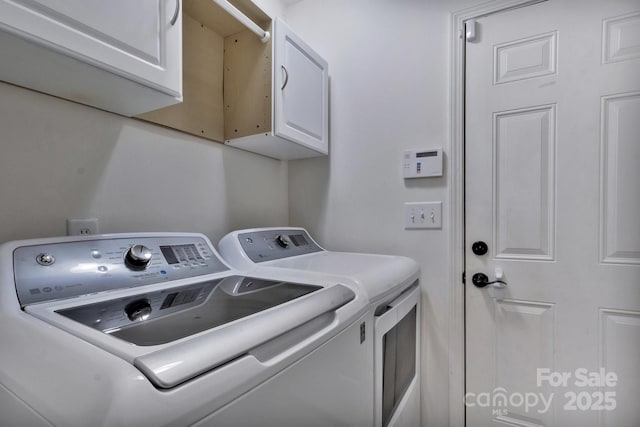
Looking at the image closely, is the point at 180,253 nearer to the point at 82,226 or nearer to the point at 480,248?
the point at 82,226

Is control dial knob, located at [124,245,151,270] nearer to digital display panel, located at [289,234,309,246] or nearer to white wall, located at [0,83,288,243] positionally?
white wall, located at [0,83,288,243]

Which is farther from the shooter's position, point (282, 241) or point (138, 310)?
point (282, 241)

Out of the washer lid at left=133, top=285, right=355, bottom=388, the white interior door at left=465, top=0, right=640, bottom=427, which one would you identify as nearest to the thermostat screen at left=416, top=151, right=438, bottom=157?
the white interior door at left=465, top=0, right=640, bottom=427

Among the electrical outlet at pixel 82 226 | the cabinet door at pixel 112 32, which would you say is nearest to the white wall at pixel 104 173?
the electrical outlet at pixel 82 226

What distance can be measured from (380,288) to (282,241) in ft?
2.02

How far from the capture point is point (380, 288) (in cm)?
101

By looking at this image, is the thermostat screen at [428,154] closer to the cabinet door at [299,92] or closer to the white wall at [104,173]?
the cabinet door at [299,92]

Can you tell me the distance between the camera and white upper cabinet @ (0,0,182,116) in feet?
2.19

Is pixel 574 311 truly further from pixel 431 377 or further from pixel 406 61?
pixel 406 61

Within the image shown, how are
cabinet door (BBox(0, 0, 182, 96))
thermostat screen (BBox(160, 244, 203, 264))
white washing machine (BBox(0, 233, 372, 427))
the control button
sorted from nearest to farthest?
white washing machine (BBox(0, 233, 372, 427)) < cabinet door (BBox(0, 0, 182, 96)) < the control button < thermostat screen (BBox(160, 244, 203, 264))

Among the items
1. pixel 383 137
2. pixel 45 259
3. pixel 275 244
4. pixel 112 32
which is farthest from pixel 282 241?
pixel 112 32

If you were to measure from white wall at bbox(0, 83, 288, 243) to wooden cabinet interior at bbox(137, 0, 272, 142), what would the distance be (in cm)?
10

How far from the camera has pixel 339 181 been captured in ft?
5.89

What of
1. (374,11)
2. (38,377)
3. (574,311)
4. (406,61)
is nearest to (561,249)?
(574,311)
